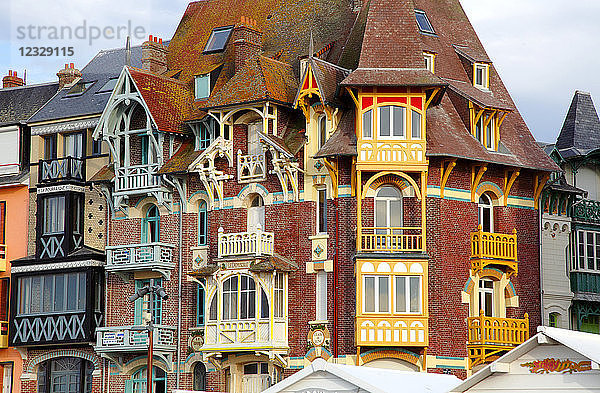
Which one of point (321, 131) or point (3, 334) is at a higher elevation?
point (321, 131)

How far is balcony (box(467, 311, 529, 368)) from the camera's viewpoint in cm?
4338

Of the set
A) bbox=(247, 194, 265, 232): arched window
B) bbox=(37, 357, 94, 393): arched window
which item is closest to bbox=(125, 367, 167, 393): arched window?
bbox=(37, 357, 94, 393): arched window

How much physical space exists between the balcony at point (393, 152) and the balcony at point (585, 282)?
28.2ft

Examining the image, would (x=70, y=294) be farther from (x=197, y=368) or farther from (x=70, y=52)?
(x=70, y=52)

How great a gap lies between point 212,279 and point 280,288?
275 centimetres

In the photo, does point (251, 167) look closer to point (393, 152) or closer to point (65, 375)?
point (393, 152)

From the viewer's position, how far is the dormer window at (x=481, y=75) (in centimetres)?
4744

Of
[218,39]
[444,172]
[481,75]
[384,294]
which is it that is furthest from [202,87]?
[384,294]

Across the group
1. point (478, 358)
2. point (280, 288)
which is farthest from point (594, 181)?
point (280, 288)

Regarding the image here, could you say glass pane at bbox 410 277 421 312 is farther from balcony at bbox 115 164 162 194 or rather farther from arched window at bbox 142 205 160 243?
arched window at bbox 142 205 160 243

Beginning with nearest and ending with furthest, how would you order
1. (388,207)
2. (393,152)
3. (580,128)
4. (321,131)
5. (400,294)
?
(400,294)
(393,152)
(388,207)
(321,131)
(580,128)

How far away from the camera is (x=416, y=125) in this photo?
4350cm

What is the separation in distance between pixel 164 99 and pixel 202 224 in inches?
201

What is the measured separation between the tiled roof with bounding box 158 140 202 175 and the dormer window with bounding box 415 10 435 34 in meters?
9.62
